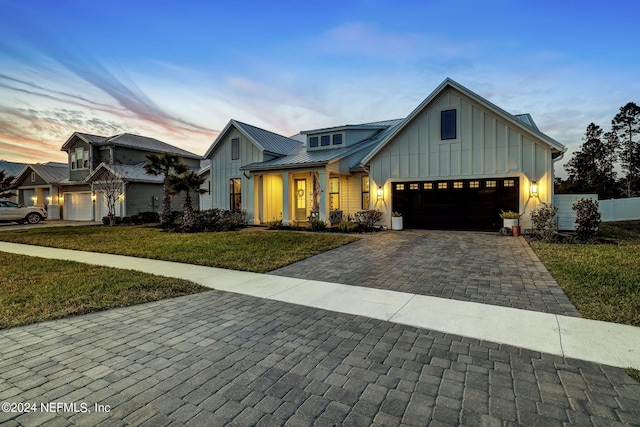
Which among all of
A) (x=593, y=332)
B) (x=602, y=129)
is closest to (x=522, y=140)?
(x=593, y=332)

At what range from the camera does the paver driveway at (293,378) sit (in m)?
2.37

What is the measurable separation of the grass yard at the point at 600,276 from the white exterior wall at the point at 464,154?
4.43 m

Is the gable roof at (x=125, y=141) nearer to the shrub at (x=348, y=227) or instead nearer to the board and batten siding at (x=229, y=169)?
the board and batten siding at (x=229, y=169)

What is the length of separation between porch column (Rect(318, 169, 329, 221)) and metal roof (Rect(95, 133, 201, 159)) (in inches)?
691

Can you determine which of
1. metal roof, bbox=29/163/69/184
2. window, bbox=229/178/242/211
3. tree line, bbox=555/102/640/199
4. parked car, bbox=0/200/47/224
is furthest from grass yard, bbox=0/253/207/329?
tree line, bbox=555/102/640/199

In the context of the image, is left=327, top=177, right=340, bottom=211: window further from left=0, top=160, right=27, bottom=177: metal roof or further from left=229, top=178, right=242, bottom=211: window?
left=0, top=160, right=27, bottom=177: metal roof

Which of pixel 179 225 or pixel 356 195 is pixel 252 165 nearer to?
pixel 179 225

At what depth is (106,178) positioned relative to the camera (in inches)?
902

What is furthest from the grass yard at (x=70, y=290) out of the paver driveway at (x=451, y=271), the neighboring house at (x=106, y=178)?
the neighboring house at (x=106, y=178)

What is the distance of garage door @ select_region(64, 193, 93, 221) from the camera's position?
2623 cm

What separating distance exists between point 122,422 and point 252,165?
16.9 meters

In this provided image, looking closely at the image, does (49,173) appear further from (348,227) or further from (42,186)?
(348,227)

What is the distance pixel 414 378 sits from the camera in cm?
289

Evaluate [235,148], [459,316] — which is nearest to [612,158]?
[235,148]
